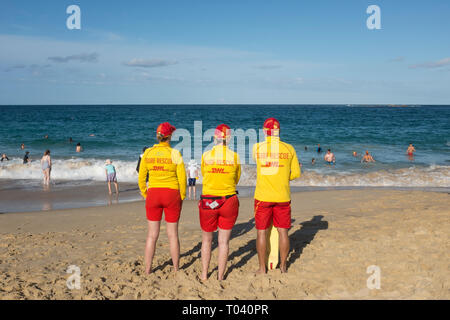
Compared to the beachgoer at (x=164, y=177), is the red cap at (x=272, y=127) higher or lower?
higher

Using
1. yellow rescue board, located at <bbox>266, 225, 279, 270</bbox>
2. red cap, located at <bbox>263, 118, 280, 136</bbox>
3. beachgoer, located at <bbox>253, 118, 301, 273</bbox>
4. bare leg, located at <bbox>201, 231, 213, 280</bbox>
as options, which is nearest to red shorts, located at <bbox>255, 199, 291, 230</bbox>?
beachgoer, located at <bbox>253, 118, 301, 273</bbox>

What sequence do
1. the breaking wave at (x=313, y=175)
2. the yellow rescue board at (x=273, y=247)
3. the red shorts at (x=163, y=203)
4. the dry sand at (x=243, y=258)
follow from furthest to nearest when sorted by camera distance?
the breaking wave at (x=313, y=175) → the yellow rescue board at (x=273, y=247) → the red shorts at (x=163, y=203) → the dry sand at (x=243, y=258)

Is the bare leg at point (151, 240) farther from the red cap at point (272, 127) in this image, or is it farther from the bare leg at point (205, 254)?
the red cap at point (272, 127)

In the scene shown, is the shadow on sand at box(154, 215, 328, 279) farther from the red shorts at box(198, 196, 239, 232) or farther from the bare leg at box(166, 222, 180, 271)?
the red shorts at box(198, 196, 239, 232)

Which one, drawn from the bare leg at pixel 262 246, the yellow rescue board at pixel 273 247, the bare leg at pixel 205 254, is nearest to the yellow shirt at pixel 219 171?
the bare leg at pixel 205 254

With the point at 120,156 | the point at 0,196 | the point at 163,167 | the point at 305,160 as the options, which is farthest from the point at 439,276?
the point at 120,156

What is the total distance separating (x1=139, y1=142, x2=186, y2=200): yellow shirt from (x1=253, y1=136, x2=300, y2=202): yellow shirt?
3.31 feet

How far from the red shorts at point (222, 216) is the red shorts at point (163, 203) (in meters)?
0.41

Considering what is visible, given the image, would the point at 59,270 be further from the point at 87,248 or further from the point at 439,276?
the point at 439,276

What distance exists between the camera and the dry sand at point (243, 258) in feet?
14.8

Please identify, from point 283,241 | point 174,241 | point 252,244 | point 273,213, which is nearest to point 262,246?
point 283,241

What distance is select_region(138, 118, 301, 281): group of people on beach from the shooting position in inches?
174

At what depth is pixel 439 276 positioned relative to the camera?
15.7ft
